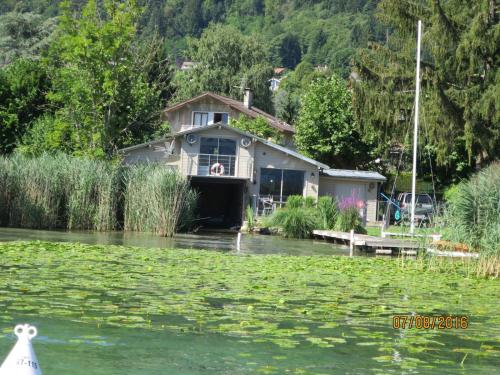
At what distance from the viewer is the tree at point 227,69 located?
78.9 meters

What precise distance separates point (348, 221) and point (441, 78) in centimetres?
809

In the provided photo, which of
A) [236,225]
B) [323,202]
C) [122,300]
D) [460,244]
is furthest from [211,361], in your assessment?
[236,225]

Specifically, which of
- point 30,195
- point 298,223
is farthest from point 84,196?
point 298,223

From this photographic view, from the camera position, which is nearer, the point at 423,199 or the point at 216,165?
the point at 216,165

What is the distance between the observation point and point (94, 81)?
144ft

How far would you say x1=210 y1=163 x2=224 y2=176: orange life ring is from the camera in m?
46.3

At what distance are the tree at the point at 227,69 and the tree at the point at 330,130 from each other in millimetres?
21622

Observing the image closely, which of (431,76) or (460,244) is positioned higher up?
(431,76)

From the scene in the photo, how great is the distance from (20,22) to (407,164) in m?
37.4

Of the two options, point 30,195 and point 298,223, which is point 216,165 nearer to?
point 298,223

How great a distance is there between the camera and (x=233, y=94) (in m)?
80.2

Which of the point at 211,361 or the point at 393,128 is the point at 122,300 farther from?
the point at 393,128

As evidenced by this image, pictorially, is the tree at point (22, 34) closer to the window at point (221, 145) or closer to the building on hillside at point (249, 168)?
the building on hillside at point (249, 168)

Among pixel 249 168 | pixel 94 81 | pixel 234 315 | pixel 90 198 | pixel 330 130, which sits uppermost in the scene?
pixel 94 81
